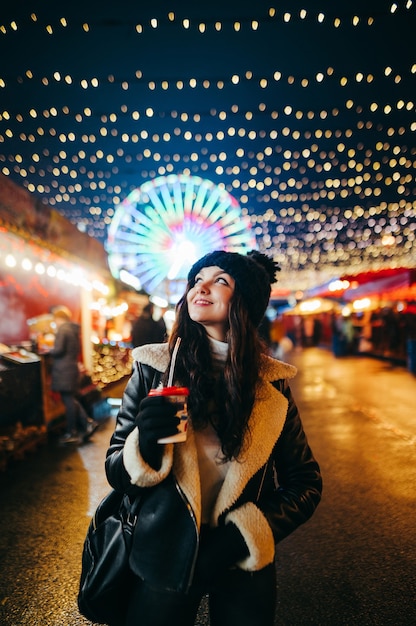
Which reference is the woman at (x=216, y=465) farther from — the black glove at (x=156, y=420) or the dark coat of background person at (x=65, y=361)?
the dark coat of background person at (x=65, y=361)

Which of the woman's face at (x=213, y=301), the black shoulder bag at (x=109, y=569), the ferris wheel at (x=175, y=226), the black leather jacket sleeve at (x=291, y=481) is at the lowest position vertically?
the black shoulder bag at (x=109, y=569)

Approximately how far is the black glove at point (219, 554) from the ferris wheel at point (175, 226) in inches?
453

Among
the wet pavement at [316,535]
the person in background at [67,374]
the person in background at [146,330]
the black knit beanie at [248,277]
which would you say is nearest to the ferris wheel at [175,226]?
the person in background at [146,330]

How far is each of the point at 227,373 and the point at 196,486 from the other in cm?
40

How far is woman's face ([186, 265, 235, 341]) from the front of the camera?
1507mm

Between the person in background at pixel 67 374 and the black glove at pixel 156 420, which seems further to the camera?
the person in background at pixel 67 374

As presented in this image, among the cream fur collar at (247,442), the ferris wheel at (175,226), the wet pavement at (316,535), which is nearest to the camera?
the cream fur collar at (247,442)

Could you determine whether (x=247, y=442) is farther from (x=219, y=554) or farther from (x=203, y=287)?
(x=203, y=287)

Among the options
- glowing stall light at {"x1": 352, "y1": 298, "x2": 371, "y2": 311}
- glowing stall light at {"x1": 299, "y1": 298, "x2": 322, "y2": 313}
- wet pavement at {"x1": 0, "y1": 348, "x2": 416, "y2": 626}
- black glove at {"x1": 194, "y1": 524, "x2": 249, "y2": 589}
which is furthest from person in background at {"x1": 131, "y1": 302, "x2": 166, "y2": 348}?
glowing stall light at {"x1": 299, "y1": 298, "x2": 322, "y2": 313}

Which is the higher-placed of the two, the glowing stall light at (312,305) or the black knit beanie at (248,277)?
the glowing stall light at (312,305)

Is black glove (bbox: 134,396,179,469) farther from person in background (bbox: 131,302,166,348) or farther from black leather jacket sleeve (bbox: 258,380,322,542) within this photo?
person in background (bbox: 131,302,166,348)

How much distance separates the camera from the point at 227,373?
4.67 feet

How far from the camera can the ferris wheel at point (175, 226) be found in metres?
12.5

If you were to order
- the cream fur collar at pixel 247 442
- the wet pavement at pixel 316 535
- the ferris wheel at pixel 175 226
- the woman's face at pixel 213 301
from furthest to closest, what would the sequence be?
the ferris wheel at pixel 175 226, the wet pavement at pixel 316 535, the woman's face at pixel 213 301, the cream fur collar at pixel 247 442
